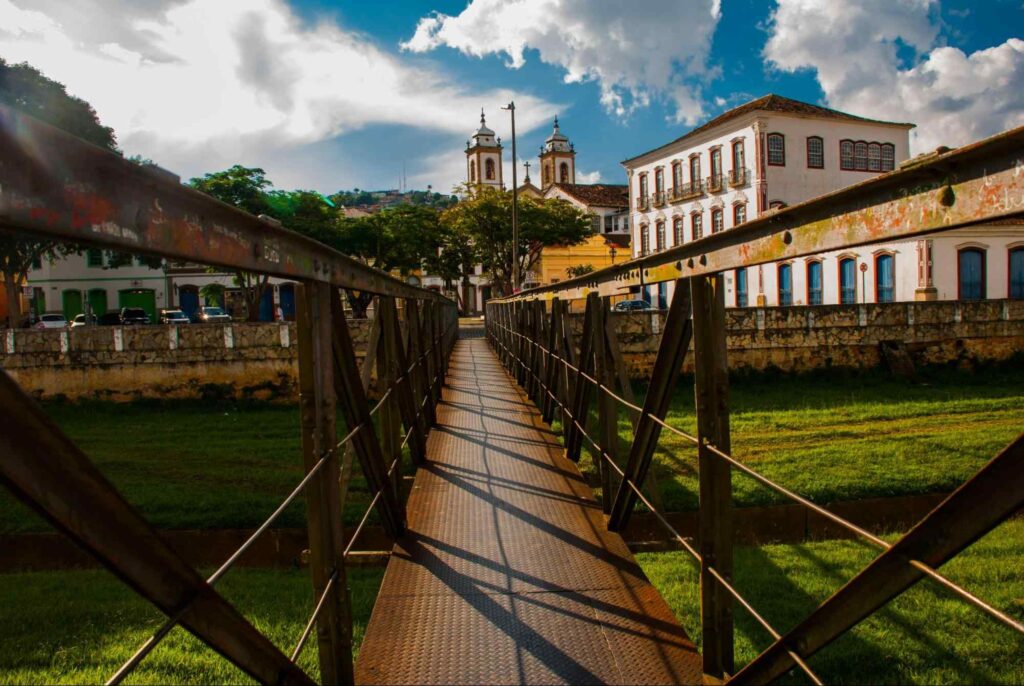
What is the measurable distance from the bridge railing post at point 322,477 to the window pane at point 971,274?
83.9 ft

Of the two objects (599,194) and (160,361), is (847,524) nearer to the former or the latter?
(160,361)

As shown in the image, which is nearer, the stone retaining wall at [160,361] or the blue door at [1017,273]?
the stone retaining wall at [160,361]

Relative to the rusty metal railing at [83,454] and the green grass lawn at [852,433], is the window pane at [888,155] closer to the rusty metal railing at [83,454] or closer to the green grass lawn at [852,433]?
the green grass lawn at [852,433]

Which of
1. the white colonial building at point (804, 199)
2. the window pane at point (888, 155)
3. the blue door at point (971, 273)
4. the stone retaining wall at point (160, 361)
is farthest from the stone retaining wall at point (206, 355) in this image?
the window pane at point (888, 155)

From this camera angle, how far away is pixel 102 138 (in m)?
21.3

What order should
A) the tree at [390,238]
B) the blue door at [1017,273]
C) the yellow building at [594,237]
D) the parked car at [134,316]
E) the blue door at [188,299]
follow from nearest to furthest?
the blue door at [1017,273], the tree at [390,238], the parked car at [134,316], the blue door at [188,299], the yellow building at [594,237]

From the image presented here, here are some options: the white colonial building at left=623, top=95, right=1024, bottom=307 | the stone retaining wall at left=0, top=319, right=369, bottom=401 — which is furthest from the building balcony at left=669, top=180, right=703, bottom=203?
the stone retaining wall at left=0, top=319, right=369, bottom=401

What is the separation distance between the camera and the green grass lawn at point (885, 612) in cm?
422

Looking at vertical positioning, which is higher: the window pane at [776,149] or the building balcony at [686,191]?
the window pane at [776,149]

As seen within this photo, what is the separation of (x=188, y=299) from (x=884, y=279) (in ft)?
Result: 102

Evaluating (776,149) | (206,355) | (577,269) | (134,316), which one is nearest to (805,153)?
(776,149)

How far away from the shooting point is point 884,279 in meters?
25.0

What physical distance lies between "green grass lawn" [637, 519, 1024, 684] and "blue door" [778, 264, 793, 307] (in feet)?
73.7

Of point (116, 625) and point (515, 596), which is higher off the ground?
point (515, 596)
